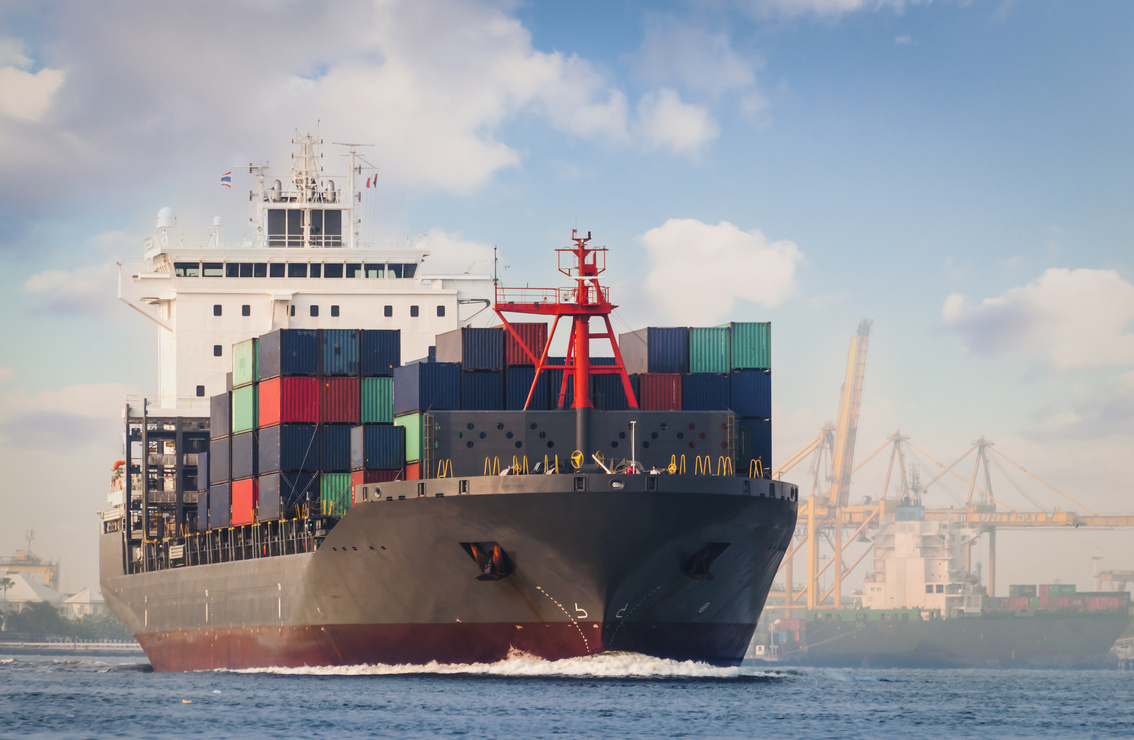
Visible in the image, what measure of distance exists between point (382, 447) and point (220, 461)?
9.24 metres

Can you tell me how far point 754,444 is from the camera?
41.0 metres

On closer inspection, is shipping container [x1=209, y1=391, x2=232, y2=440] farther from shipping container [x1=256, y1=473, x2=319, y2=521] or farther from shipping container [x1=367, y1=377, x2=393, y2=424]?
shipping container [x1=367, y1=377, x2=393, y2=424]

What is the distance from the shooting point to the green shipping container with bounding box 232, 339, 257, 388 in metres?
45.5

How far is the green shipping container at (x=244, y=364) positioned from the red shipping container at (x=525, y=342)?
8.96 meters

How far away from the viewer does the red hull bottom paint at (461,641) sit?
3650 centimetres

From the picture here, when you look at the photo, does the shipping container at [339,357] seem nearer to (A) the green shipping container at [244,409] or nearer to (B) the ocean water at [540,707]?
(A) the green shipping container at [244,409]

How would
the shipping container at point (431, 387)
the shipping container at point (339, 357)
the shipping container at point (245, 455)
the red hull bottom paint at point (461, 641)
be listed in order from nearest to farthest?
the red hull bottom paint at point (461, 641) < the shipping container at point (431, 387) < the shipping container at point (339, 357) < the shipping container at point (245, 455)

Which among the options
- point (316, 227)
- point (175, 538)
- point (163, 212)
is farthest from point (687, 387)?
point (163, 212)

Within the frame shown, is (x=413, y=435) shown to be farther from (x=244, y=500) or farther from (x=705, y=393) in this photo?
(x=244, y=500)

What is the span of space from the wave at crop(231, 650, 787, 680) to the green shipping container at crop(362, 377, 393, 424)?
23.2 ft

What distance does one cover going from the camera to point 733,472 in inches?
1484

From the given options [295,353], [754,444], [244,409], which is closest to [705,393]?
[754,444]

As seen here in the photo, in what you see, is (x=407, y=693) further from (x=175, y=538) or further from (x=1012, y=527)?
(x=1012, y=527)

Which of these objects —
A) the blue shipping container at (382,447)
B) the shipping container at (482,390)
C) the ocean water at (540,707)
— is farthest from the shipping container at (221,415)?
the shipping container at (482,390)
